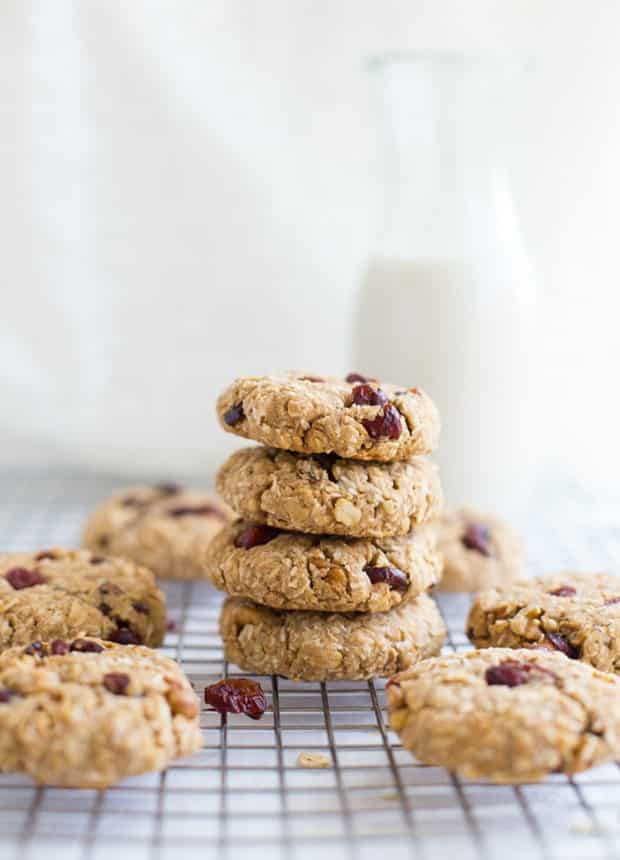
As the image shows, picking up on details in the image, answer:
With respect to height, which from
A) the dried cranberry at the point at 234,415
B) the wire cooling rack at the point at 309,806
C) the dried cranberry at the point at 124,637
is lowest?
the wire cooling rack at the point at 309,806

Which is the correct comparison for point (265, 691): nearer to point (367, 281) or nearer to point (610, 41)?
point (367, 281)

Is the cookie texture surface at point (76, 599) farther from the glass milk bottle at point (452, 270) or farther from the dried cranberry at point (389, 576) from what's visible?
the glass milk bottle at point (452, 270)

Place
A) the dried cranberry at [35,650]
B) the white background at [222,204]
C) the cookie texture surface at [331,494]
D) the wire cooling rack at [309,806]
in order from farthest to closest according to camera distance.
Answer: the white background at [222,204]
the cookie texture surface at [331,494]
the dried cranberry at [35,650]
the wire cooling rack at [309,806]

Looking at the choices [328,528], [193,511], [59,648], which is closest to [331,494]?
[328,528]

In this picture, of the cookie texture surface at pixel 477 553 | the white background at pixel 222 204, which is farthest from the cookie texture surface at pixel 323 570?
the white background at pixel 222 204

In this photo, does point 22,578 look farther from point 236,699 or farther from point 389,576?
point 389,576

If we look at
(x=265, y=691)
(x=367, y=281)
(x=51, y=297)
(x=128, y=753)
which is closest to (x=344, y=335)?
(x=367, y=281)
